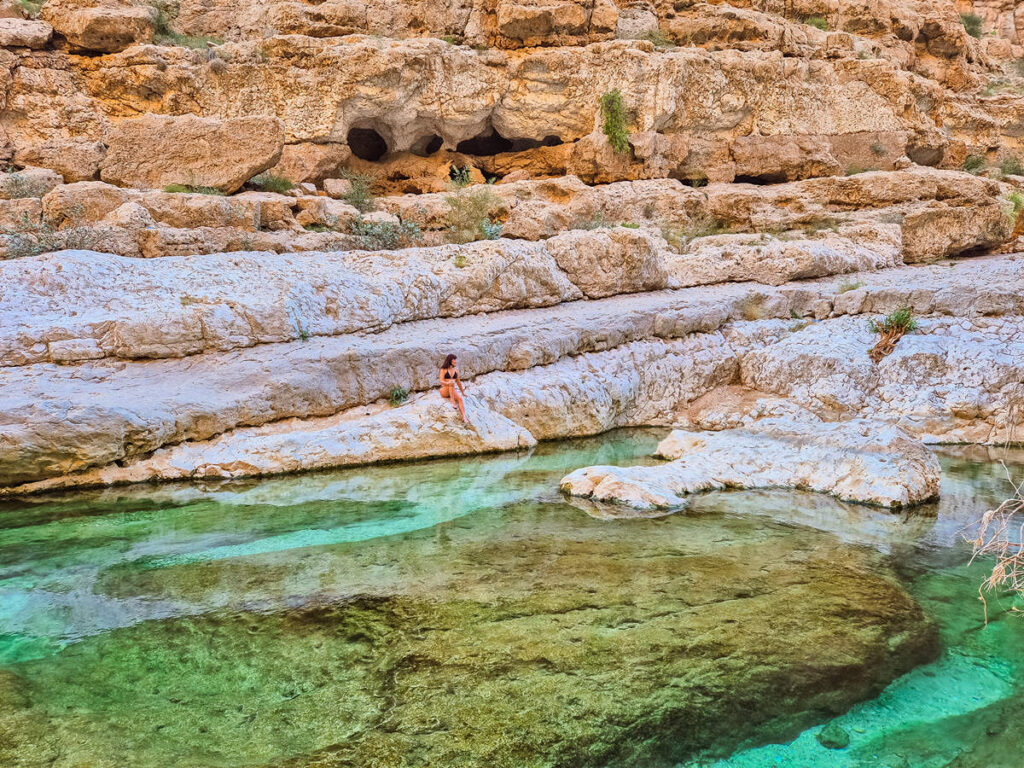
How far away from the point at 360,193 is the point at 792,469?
12349mm

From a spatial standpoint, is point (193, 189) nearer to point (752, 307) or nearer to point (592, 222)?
point (592, 222)

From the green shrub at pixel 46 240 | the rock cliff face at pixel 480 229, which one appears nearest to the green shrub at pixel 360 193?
the rock cliff face at pixel 480 229

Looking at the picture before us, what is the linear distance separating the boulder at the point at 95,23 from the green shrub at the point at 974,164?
76.8 ft

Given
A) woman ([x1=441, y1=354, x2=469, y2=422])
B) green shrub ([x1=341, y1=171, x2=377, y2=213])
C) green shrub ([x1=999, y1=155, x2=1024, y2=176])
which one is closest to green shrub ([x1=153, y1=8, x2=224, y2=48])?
green shrub ([x1=341, y1=171, x2=377, y2=213])

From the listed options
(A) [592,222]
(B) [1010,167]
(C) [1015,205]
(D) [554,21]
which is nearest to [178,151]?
(A) [592,222]

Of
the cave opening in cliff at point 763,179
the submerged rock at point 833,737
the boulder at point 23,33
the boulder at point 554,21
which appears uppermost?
the boulder at point 554,21

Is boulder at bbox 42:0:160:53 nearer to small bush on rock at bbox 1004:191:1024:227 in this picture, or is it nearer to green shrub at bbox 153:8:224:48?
green shrub at bbox 153:8:224:48

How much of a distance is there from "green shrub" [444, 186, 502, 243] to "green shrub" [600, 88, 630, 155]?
4.76 metres

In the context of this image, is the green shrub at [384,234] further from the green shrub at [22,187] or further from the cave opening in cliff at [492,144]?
the cave opening in cliff at [492,144]

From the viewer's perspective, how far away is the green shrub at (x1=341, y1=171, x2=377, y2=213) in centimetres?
1603

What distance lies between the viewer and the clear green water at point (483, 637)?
3227 millimetres

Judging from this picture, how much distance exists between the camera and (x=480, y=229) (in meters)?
14.4

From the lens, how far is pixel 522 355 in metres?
10.7

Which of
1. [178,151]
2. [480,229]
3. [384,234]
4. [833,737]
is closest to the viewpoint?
[833,737]
